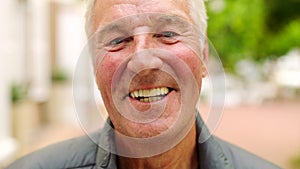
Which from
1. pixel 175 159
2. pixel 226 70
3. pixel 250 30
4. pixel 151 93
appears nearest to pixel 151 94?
pixel 151 93

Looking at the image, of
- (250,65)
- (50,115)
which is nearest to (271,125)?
(250,65)

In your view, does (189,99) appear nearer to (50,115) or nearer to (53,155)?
(53,155)

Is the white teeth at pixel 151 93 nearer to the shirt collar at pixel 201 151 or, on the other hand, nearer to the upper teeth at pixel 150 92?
the upper teeth at pixel 150 92

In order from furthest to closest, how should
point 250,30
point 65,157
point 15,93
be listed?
point 250,30 < point 15,93 < point 65,157

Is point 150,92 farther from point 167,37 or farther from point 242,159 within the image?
point 242,159

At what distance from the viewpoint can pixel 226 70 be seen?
553 cm

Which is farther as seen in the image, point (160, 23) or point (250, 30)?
point (250, 30)

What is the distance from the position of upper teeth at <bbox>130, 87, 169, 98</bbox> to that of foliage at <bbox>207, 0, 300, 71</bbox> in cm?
300

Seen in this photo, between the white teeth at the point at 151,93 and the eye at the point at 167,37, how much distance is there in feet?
0.29

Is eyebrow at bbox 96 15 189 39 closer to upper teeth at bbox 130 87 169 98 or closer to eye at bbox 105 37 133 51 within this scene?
eye at bbox 105 37 133 51

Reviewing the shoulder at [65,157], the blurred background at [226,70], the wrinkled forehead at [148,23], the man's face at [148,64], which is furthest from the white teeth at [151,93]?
the blurred background at [226,70]

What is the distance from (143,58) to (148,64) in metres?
0.01

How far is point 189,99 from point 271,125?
8674 millimetres

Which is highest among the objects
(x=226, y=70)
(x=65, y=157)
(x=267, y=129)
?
(x=65, y=157)
